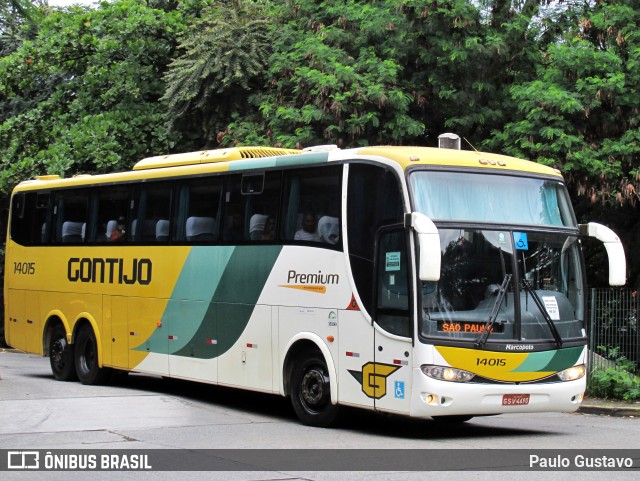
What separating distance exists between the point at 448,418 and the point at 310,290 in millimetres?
2706

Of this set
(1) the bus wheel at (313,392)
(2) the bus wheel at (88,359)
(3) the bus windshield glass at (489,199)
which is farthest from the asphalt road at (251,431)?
(3) the bus windshield glass at (489,199)

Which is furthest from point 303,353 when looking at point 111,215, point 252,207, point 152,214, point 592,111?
point 592,111

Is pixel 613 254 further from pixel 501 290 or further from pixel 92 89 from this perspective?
pixel 92 89

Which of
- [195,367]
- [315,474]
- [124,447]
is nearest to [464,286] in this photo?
[315,474]

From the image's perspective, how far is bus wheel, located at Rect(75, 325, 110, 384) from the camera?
18.8m

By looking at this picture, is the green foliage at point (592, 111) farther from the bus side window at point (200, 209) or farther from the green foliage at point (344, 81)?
the bus side window at point (200, 209)

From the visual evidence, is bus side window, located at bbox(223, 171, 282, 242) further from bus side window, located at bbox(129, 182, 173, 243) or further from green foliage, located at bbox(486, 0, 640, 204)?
green foliage, located at bbox(486, 0, 640, 204)

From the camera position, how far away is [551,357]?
12.4m

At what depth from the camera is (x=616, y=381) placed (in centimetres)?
→ 1788

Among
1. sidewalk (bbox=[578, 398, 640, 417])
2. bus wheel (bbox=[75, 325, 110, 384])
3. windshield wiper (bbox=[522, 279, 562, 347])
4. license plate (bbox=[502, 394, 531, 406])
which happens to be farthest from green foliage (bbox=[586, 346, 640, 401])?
bus wheel (bbox=[75, 325, 110, 384])

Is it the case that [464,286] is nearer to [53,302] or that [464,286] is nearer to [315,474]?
[315,474]

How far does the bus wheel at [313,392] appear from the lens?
13.2 metres

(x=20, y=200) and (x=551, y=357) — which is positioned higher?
(x=20, y=200)

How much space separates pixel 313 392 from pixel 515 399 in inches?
109
